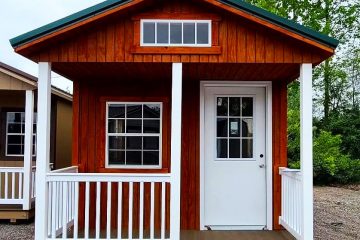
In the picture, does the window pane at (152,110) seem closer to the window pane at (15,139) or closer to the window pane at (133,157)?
the window pane at (133,157)

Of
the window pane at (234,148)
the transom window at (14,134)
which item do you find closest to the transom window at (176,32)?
the window pane at (234,148)

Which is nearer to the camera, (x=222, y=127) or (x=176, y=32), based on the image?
(x=176, y=32)

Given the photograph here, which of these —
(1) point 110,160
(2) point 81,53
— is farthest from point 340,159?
(2) point 81,53

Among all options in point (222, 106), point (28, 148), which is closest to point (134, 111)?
point (222, 106)

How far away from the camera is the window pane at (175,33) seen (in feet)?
16.8

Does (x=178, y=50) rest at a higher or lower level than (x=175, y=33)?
lower

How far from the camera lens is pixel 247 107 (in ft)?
21.3

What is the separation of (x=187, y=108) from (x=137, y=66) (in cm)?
139

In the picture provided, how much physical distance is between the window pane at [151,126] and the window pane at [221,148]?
3.19 feet

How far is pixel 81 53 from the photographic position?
5.05m

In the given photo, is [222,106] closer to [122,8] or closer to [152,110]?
[152,110]

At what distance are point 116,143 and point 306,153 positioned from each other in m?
2.89

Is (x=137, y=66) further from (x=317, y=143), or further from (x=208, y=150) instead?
(x=317, y=143)

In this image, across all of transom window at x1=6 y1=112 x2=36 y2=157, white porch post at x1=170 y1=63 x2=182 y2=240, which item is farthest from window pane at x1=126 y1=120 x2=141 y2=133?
transom window at x1=6 y1=112 x2=36 y2=157
